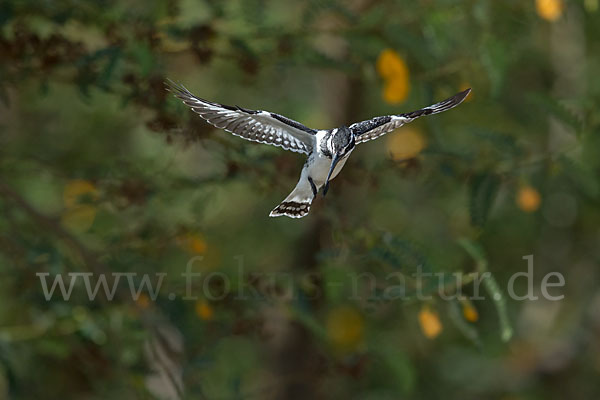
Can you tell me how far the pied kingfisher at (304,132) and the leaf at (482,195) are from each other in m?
0.64

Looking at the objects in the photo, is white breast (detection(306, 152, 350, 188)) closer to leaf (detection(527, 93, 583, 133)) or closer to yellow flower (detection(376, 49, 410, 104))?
leaf (detection(527, 93, 583, 133))

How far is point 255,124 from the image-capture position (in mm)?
1671

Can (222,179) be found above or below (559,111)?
above

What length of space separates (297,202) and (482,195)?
72 centimetres

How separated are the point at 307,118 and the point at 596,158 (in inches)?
45.3

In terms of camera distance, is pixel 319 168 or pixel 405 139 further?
pixel 405 139

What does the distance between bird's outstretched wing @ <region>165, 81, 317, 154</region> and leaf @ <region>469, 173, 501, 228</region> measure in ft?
2.21

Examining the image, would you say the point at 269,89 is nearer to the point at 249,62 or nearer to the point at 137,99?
the point at 249,62

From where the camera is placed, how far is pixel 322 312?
3.64 metres

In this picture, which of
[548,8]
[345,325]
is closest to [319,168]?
[548,8]

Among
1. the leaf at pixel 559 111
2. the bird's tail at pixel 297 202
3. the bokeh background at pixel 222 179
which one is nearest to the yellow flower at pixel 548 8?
the bokeh background at pixel 222 179

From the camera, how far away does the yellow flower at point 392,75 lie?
2479 millimetres

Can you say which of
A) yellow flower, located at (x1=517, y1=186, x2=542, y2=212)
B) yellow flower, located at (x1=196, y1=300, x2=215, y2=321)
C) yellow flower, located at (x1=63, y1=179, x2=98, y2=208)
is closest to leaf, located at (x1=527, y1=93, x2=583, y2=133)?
yellow flower, located at (x1=517, y1=186, x2=542, y2=212)

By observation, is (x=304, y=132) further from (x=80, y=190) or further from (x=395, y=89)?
(x=80, y=190)
